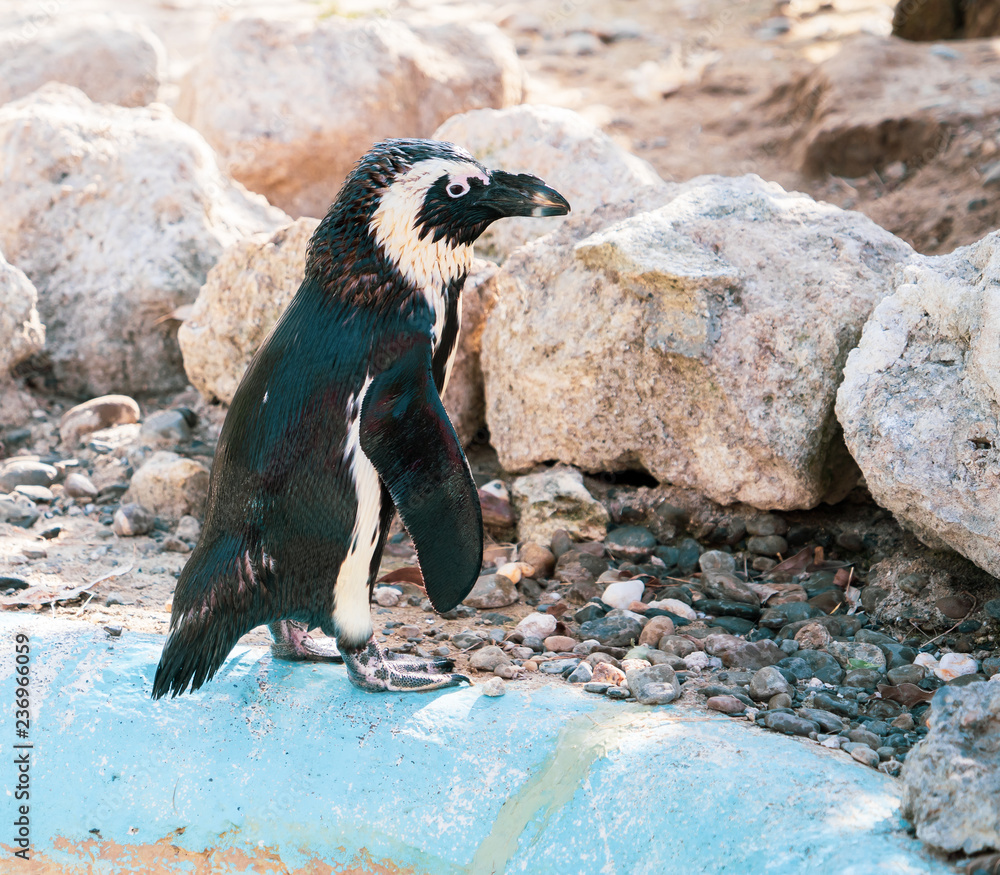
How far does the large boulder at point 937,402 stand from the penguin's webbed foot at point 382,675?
3.61 feet

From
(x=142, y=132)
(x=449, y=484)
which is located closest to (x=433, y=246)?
(x=449, y=484)

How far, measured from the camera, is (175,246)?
429 cm

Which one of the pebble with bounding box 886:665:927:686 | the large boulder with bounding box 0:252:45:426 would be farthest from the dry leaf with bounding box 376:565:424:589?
the large boulder with bounding box 0:252:45:426

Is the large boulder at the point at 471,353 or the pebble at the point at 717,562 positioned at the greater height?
the large boulder at the point at 471,353

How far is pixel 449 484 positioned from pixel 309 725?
1.84ft

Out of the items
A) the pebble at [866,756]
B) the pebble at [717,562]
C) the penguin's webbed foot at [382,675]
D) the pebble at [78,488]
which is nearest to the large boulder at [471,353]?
the pebble at [717,562]

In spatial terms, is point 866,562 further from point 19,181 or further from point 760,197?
point 19,181

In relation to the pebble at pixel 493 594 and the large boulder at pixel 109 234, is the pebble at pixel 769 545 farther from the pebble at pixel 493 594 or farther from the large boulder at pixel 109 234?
the large boulder at pixel 109 234

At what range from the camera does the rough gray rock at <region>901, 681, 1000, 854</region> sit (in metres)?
1.58

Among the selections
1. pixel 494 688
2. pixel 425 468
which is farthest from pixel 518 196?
pixel 494 688

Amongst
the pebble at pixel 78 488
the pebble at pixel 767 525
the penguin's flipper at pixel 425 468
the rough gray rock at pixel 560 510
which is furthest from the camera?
the pebble at pixel 78 488

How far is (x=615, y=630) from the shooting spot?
263 cm

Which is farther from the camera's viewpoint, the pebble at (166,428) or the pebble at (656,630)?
the pebble at (166,428)

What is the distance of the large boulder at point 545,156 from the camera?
4.03 meters
